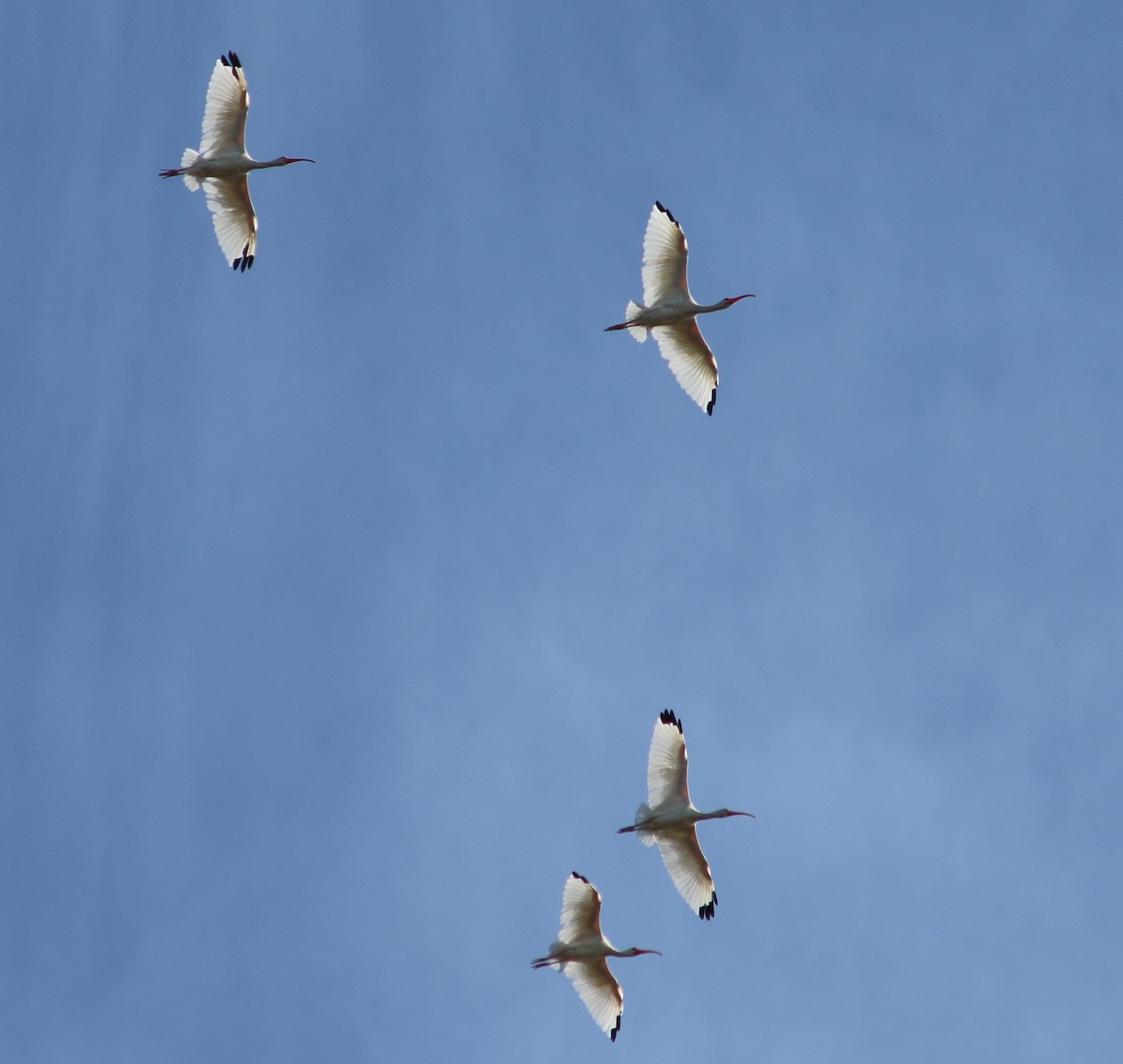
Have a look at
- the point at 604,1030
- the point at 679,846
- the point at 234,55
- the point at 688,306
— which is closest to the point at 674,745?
the point at 679,846

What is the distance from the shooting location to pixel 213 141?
3612cm

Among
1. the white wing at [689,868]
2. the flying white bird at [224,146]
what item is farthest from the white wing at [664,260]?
the white wing at [689,868]

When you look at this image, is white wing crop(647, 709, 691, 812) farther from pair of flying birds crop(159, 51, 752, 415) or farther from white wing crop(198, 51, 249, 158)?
white wing crop(198, 51, 249, 158)

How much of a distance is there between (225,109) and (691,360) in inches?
429

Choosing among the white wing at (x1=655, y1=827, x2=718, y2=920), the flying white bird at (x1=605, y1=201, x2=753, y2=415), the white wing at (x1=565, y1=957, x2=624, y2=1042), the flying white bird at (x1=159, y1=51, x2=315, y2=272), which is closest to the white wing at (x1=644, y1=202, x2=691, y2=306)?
the flying white bird at (x1=605, y1=201, x2=753, y2=415)

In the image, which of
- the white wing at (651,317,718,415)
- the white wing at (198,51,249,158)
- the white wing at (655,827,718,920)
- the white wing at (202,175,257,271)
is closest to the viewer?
the white wing at (198,51,249,158)

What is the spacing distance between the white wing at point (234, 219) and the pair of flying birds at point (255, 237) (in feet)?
0.06

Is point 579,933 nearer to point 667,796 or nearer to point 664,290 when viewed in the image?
point 667,796

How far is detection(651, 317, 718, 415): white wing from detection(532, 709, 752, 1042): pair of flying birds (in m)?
7.33

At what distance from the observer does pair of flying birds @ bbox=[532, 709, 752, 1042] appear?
36125 millimetres

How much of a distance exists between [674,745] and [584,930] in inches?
155

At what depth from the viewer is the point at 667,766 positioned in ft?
121

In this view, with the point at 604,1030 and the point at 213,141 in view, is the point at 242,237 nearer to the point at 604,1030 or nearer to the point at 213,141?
the point at 213,141

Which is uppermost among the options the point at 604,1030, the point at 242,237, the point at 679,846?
the point at 242,237
